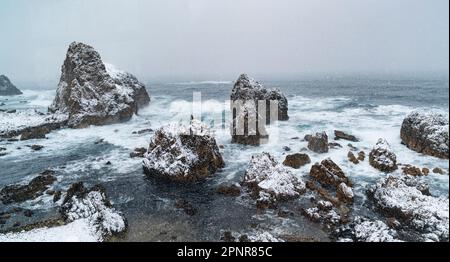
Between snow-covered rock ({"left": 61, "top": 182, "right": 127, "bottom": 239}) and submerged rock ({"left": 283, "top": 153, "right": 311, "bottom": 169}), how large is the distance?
657 inches

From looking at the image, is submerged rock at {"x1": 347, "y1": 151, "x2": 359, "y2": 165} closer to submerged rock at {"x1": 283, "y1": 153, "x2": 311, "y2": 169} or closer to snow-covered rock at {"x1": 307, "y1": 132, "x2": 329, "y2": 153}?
snow-covered rock at {"x1": 307, "y1": 132, "x2": 329, "y2": 153}

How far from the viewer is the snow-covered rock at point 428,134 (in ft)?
115

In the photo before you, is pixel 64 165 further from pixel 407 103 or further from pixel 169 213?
pixel 407 103

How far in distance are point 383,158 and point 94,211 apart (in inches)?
999

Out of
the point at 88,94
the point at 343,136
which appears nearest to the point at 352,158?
the point at 343,136

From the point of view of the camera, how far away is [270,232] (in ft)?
71.7

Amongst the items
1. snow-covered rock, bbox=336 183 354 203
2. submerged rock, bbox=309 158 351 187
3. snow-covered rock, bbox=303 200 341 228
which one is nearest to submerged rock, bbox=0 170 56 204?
snow-covered rock, bbox=303 200 341 228

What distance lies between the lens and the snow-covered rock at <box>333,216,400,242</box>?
20750 millimetres

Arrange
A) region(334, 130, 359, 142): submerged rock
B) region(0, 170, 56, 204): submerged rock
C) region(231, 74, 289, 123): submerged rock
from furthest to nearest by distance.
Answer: region(231, 74, 289, 123): submerged rock < region(334, 130, 359, 142): submerged rock < region(0, 170, 56, 204): submerged rock

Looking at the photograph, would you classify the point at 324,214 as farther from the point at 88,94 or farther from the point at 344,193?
the point at 88,94

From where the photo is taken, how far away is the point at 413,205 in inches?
926

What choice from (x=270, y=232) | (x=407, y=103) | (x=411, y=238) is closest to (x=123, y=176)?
(x=270, y=232)

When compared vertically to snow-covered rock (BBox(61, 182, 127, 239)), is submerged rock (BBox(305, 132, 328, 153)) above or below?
above
